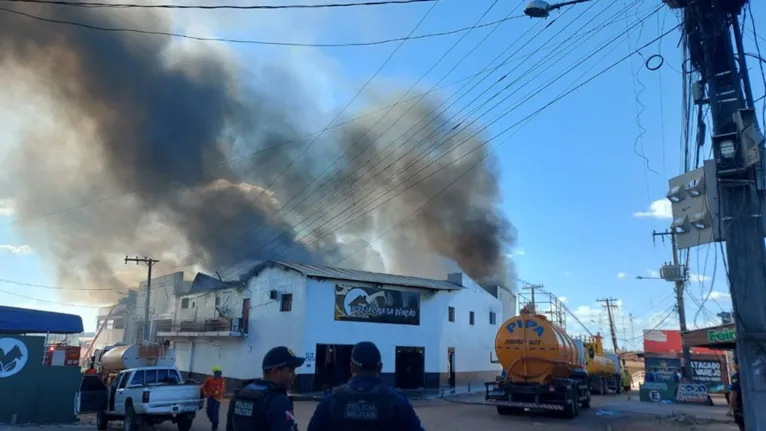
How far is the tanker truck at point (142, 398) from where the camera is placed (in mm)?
12617

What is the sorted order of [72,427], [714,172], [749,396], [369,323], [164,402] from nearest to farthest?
[749,396] → [714,172] → [164,402] → [72,427] → [369,323]

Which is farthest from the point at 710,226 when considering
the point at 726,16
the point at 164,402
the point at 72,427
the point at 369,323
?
the point at 369,323

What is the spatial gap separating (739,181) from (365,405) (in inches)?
244

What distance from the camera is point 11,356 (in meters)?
13.9

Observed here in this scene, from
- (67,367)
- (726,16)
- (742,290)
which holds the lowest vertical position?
(67,367)

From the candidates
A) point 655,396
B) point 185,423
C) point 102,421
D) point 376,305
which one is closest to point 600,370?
point 655,396

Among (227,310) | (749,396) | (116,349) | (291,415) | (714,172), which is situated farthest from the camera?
(227,310)

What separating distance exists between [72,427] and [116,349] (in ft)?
31.0

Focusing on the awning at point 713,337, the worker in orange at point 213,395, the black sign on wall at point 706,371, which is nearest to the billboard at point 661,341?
the black sign on wall at point 706,371

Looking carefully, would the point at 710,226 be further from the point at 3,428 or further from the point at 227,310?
the point at 227,310

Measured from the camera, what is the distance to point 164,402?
12641 millimetres

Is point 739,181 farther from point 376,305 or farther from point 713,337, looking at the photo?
point 376,305

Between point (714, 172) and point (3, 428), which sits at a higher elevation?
point (714, 172)

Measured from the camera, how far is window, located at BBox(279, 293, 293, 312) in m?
26.2
